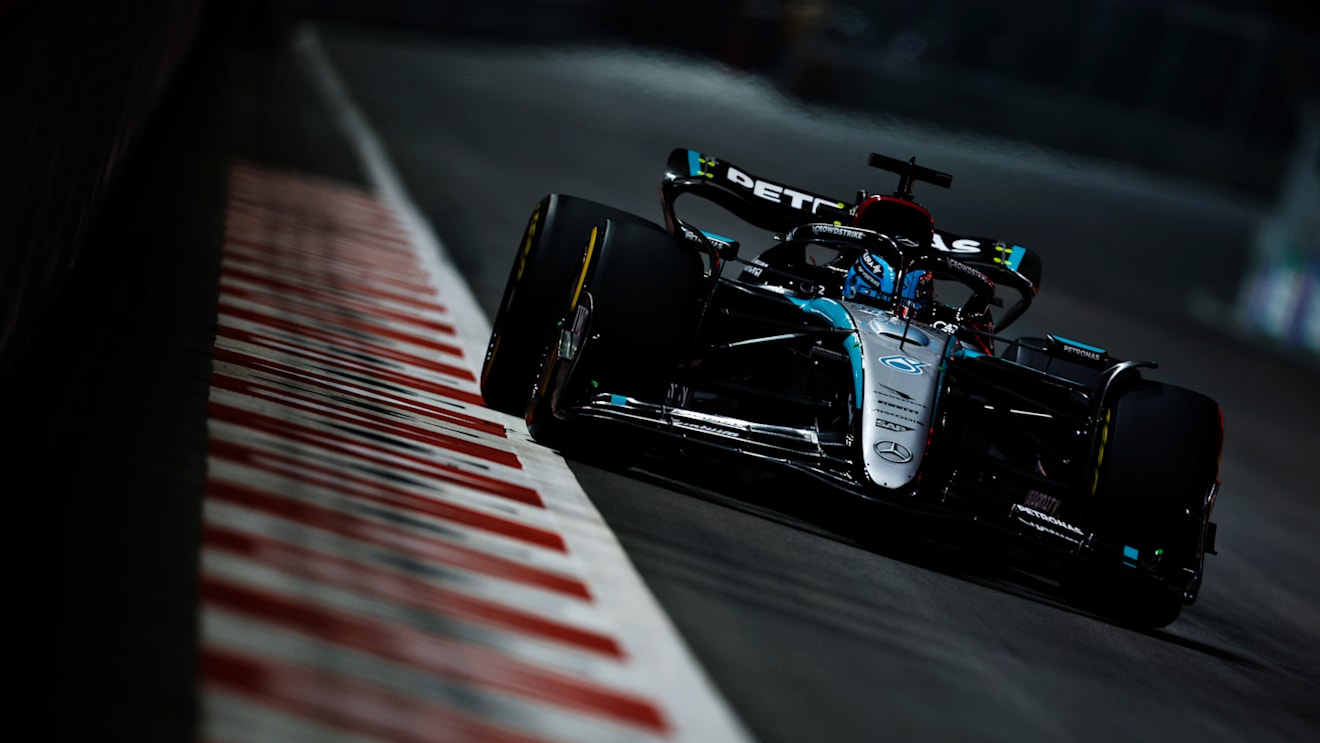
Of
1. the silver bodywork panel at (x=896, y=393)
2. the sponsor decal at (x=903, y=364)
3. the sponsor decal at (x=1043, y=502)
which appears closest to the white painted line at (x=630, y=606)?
the silver bodywork panel at (x=896, y=393)

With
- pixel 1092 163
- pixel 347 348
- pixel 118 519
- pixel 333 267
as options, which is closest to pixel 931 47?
pixel 1092 163

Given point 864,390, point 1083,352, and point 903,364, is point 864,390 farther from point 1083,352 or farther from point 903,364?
point 1083,352

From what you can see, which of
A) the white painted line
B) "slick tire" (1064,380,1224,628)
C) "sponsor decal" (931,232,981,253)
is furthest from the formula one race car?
the white painted line

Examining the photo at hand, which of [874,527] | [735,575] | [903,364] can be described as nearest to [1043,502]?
[903,364]

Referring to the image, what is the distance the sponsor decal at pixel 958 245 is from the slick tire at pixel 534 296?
157cm

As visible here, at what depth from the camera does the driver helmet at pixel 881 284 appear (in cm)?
831

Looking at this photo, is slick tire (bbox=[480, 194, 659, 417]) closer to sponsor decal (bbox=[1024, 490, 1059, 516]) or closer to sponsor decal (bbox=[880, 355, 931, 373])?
sponsor decal (bbox=[880, 355, 931, 373])

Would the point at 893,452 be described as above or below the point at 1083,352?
below

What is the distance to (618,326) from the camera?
7148mm

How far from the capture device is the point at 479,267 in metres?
13.8

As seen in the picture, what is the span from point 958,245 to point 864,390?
201 cm

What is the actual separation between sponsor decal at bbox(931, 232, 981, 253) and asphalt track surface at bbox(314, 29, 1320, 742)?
5.70 ft

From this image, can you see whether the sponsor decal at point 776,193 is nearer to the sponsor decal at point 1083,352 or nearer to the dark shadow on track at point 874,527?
the sponsor decal at point 1083,352

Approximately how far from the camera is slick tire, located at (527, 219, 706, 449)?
7.11 m
